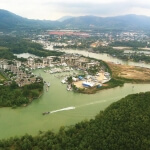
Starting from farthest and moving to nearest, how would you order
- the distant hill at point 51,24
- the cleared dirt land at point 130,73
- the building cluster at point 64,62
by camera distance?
1. the distant hill at point 51,24
2. the building cluster at point 64,62
3. the cleared dirt land at point 130,73

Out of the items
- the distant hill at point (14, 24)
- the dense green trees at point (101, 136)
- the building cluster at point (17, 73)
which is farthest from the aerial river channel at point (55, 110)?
the distant hill at point (14, 24)

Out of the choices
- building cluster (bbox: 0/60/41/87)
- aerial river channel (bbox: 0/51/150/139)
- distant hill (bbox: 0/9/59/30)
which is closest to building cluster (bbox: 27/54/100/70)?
building cluster (bbox: 0/60/41/87)

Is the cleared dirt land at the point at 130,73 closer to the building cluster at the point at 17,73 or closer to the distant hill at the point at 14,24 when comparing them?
the building cluster at the point at 17,73

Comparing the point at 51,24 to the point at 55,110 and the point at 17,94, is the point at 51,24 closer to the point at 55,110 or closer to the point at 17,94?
the point at 17,94

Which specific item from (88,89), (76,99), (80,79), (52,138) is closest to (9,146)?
(52,138)

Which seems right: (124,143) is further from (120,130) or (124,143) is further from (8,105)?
(8,105)

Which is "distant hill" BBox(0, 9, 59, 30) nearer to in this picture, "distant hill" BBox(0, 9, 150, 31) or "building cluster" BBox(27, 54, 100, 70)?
"distant hill" BBox(0, 9, 150, 31)
